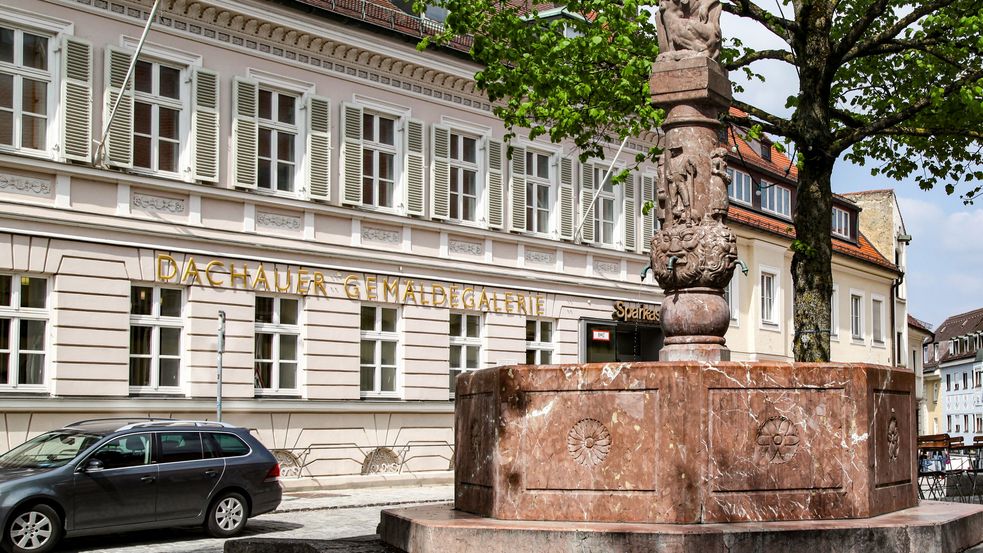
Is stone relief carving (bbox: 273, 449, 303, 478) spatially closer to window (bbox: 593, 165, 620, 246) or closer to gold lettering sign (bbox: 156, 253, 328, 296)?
gold lettering sign (bbox: 156, 253, 328, 296)

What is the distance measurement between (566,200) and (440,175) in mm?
4414

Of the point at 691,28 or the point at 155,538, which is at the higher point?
the point at 691,28

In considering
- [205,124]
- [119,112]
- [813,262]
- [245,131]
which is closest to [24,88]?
[119,112]

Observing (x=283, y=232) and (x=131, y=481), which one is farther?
(x=283, y=232)

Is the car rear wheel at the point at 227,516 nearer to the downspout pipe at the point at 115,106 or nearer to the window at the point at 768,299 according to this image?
the downspout pipe at the point at 115,106

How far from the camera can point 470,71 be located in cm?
3000

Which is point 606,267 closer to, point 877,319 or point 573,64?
point 573,64

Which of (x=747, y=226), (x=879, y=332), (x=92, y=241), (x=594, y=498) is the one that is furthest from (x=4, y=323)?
(x=879, y=332)

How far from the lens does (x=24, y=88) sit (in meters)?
21.6

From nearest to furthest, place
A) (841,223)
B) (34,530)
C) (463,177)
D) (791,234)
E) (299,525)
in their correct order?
(34,530) → (299,525) → (463,177) → (791,234) → (841,223)

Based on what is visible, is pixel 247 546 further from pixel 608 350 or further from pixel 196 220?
pixel 608 350

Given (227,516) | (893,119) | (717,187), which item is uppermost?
(893,119)

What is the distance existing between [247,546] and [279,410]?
14.3 m

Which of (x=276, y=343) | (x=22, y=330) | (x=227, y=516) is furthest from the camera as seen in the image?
(x=276, y=343)
